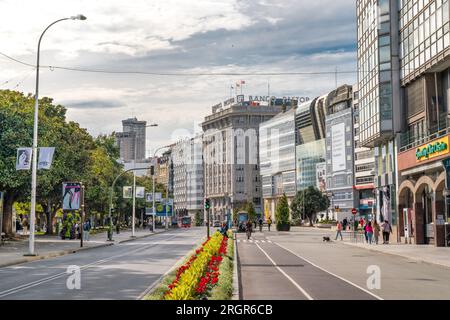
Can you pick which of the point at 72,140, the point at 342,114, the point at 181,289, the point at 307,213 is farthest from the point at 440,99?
the point at 342,114

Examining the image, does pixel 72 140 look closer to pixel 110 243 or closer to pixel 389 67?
pixel 110 243

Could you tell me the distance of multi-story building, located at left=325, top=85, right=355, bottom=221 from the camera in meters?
142

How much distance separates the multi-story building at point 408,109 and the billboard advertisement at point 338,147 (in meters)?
82.7

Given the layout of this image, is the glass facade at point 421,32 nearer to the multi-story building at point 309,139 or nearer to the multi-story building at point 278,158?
the multi-story building at point 309,139

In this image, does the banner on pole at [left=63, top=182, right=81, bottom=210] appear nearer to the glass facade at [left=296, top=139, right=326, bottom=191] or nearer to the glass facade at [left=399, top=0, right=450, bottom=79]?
the glass facade at [left=399, top=0, right=450, bottom=79]

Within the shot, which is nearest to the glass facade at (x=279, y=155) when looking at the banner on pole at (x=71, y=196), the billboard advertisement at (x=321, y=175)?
the billboard advertisement at (x=321, y=175)

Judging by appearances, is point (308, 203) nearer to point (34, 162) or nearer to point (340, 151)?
point (340, 151)

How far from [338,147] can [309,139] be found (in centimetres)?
2102

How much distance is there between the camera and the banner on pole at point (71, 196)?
4703 centimetres

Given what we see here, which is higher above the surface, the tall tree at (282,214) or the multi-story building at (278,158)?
the multi-story building at (278,158)

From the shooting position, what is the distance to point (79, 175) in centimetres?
7200

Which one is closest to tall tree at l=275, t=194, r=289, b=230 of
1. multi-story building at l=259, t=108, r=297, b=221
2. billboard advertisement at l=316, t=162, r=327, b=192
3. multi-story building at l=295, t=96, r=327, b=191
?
billboard advertisement at l=316, t=162, r=327, b=192

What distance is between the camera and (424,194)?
1924 inches
